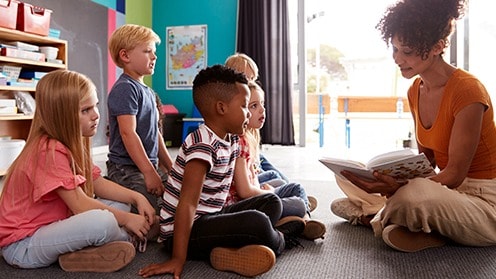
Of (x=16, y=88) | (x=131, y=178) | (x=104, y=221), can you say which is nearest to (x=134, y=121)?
(x=131, y=178)

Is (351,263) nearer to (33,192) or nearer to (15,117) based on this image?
(33,192)

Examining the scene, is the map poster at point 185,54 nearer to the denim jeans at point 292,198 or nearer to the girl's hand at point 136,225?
the denim jeans at point 292,198

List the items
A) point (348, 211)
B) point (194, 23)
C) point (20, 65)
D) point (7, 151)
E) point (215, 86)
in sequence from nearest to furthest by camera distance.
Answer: point (215, 86) < point (348, 211) < point (7, 151) < point (20, 65) < point (194, 23)

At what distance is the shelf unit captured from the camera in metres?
2.71

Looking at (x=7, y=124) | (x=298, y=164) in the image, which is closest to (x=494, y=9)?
(x=298, y=164)

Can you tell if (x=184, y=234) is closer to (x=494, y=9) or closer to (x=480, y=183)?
(x=480, y=183)

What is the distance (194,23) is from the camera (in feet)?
15.5

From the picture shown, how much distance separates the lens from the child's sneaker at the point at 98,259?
3.57ft

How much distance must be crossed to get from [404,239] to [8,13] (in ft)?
8.21

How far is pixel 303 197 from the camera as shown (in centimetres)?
151

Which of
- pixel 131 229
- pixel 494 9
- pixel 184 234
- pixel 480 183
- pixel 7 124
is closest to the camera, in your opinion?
pixel 184 234

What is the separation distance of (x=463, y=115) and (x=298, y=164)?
2.08 meters

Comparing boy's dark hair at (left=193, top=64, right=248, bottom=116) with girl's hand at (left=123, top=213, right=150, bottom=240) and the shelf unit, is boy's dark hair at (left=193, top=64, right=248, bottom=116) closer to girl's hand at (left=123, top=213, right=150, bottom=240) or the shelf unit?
girl's hand at (left=123, top=213, right=150, bottom=240)

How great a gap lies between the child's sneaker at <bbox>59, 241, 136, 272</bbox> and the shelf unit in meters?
1.89
